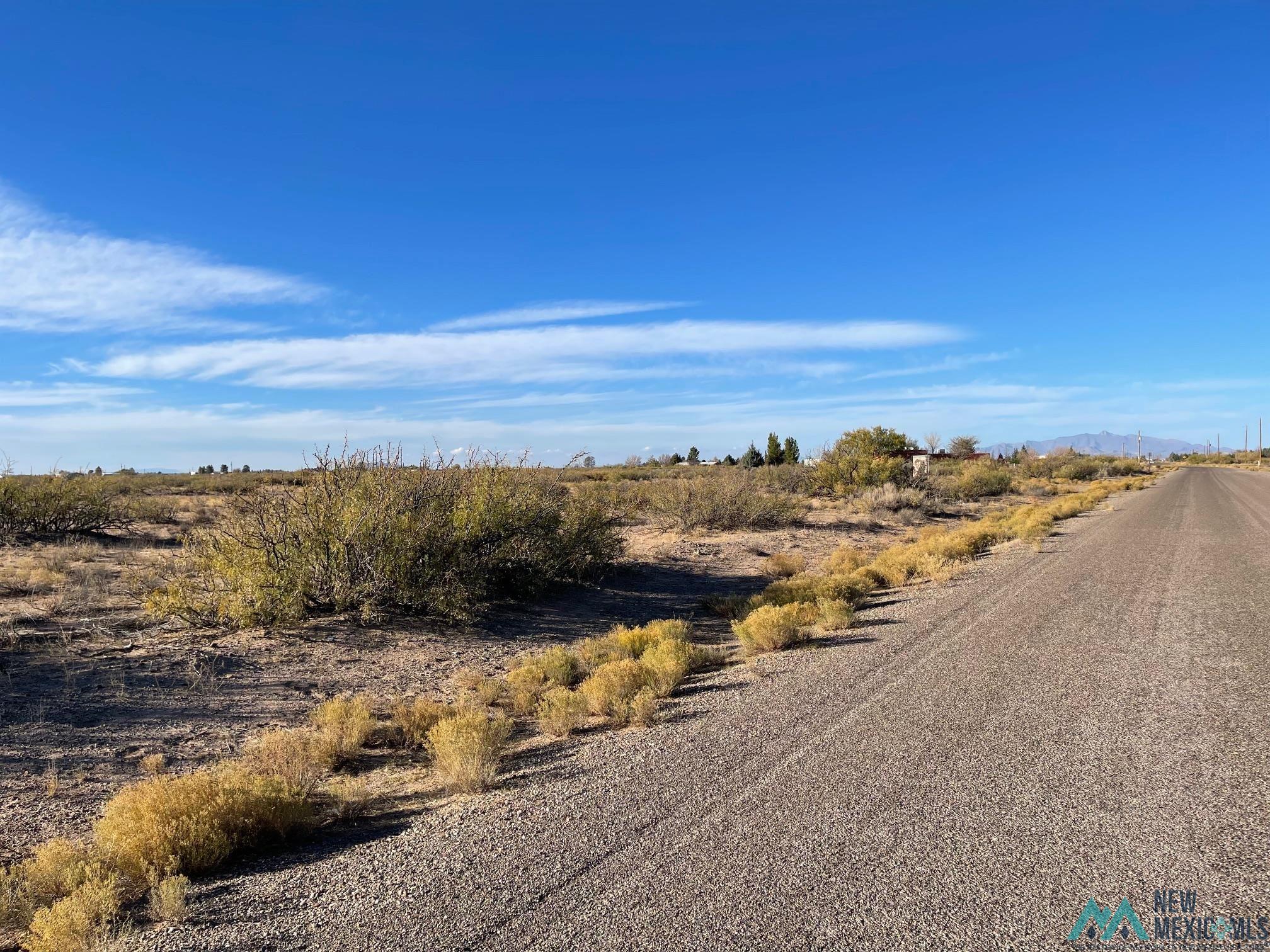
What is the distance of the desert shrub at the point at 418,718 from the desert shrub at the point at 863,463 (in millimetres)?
31155

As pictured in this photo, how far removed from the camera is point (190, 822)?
4930mm

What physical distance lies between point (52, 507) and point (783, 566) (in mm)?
20000

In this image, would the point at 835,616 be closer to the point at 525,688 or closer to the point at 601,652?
the point at 601,652

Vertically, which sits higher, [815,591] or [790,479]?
[790,479]

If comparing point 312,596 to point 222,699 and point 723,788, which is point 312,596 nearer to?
point 222,699

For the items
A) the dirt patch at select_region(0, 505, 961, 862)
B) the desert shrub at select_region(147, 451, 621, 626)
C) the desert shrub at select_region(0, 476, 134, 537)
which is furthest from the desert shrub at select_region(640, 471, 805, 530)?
the desert shrub at select_region(0, 476, 134, 537)

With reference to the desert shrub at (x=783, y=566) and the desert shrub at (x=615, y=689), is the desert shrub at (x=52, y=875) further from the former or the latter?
the desert shrub at (x=783, y=566)

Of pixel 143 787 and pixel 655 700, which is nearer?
pixel 143 787

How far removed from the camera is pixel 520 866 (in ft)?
14.8

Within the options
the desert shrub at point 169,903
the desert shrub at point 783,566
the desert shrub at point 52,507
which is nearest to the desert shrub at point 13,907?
the desert shrub at point 169,903

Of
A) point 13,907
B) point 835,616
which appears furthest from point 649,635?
point 13,907

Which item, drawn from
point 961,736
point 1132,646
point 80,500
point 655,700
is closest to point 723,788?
point 961,736

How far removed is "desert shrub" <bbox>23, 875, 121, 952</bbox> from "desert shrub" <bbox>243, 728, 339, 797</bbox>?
5.46 feet

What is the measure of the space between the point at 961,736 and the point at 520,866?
3.74m
